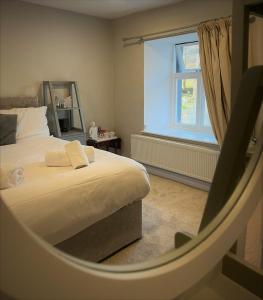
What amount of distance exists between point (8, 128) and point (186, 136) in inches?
84.1

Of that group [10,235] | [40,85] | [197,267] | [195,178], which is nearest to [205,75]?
[195,178]

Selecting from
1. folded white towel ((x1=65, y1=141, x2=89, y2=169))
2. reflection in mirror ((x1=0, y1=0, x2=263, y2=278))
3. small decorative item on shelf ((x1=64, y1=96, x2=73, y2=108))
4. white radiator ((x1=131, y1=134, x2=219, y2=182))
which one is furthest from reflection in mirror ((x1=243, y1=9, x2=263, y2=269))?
small decorative item on shelf ((x1=64, y1=96, x2=73, y2=108))

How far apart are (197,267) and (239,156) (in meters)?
0.27

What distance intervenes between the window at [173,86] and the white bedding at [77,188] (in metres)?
1.00

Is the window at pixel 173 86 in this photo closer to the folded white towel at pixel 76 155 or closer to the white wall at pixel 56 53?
the white wall at pixel 56 53

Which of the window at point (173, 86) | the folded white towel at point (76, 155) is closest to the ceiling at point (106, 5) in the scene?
the window at point (173, 86)

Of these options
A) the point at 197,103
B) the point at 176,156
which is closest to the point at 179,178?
the point at 176,156

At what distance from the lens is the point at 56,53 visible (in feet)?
3.29

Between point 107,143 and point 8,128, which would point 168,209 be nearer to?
point 107,143

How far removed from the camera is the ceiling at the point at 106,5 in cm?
139

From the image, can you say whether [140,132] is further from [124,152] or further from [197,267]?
[197,267]

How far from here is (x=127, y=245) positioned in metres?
1.55

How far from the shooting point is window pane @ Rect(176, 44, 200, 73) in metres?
2.48

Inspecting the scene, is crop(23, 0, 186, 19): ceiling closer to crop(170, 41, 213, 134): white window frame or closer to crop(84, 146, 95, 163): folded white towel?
crop(170, 41, 213, 134): white window frame
